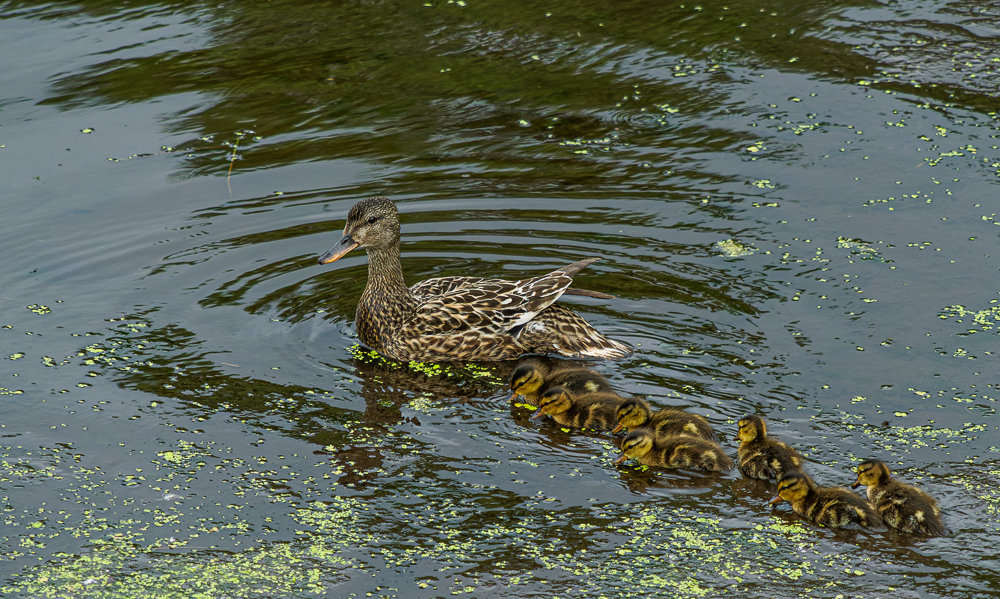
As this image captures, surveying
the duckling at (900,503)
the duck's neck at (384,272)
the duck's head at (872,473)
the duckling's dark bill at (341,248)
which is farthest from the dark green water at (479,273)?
the duckling's dark bill at (341,248)

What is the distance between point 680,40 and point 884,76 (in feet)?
6.09

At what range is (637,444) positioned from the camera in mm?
5414

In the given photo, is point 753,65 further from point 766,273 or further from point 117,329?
point 117,329

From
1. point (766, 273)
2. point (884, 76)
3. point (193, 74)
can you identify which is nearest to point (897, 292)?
point (766, 273)

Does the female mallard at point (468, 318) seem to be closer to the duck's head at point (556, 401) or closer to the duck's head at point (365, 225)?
the duck's head at point (365, 225)

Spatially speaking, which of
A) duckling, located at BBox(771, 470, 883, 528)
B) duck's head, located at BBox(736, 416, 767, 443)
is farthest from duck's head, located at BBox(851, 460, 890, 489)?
duck's head, located at BBox(736, 416, 767, 443)

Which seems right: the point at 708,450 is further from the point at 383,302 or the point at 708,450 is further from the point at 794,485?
the point at 383,302

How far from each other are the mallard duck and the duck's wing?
1.67 metres

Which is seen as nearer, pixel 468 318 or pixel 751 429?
pixel 751 429

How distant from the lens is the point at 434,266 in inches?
314

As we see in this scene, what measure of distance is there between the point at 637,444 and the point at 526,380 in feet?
3.02

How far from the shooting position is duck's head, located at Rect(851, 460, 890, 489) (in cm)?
497

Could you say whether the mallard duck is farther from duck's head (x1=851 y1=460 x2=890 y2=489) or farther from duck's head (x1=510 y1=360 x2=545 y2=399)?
duck's head (x1=510 y1=360 x2=545 y2=399)

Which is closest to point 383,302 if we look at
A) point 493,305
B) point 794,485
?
point 493,305
